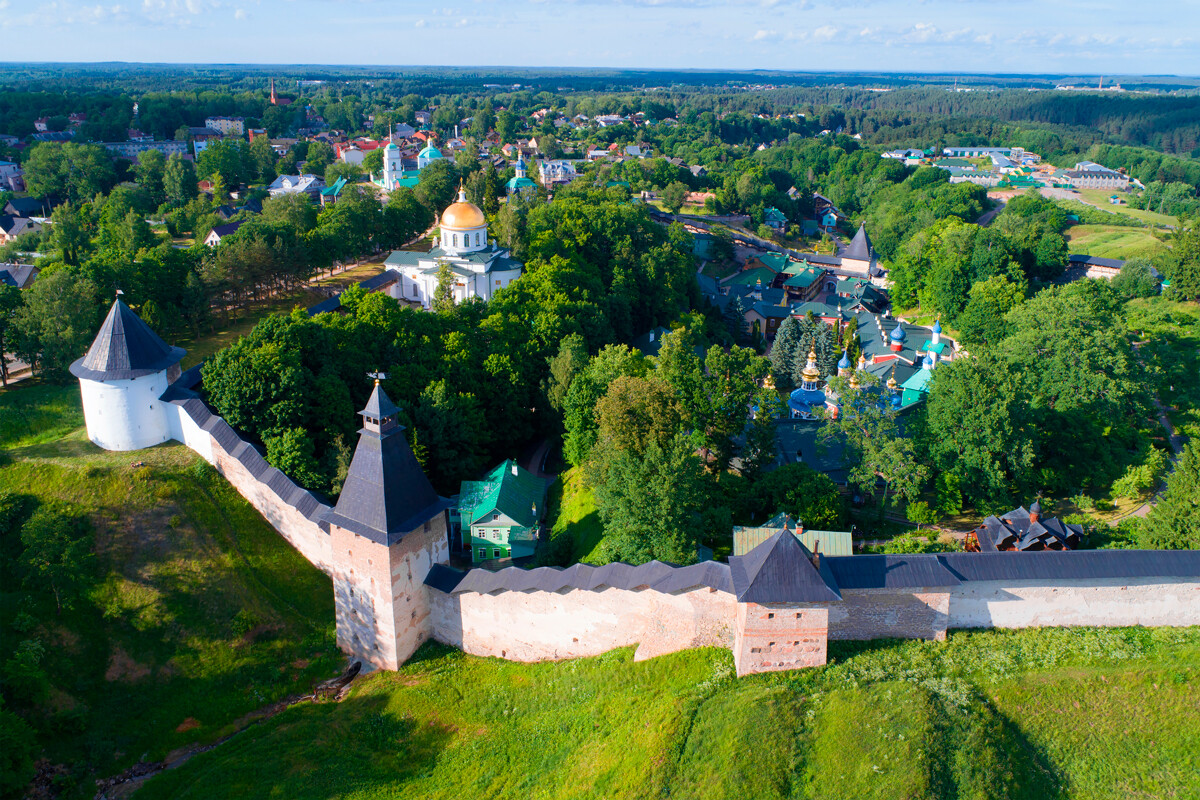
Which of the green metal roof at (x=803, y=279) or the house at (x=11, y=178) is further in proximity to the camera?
the house at (x=11, y=178)

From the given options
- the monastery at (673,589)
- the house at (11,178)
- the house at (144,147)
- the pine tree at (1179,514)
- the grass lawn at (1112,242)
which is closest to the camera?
the monastery at (673,589)

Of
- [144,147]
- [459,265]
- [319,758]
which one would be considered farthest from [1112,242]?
[144,147]

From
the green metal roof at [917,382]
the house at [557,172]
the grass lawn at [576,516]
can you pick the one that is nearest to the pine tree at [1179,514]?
the grass lawn at [576,516]

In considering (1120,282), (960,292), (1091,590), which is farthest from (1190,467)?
(1120,282)

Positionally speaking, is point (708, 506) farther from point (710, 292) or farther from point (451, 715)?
point (710, 292)

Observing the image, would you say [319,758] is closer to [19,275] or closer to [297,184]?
[19,275]

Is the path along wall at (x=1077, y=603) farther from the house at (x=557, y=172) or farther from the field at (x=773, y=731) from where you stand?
the house at (x=557, y=172)

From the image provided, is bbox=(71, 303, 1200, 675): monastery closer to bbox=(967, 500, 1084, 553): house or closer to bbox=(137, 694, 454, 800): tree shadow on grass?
bbox=(967, 500, 1084, 553): house
